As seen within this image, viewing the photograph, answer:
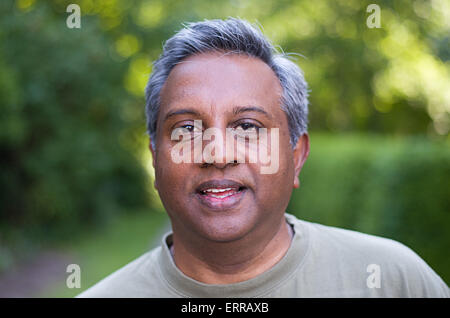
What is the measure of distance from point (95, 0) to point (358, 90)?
35.6 feet

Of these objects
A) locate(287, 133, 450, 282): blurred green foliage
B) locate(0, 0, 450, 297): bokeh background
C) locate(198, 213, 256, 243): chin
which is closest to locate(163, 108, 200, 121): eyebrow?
locate(198, 213, 256, 243): chin

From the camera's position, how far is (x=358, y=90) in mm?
19375

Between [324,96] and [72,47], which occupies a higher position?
[324,96]

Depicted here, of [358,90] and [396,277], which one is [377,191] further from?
[358,90]

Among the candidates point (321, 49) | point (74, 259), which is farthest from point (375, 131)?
point (74, 259)

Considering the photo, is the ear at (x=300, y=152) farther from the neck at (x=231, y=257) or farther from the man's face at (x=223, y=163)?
the neck at (x=231, y=257)

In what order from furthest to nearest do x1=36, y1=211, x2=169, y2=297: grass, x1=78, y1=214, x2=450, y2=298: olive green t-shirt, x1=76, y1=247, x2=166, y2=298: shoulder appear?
1. x1=36, y1=211, x2=169, y2=297: grass
2. x1=76, y1=247, x2=166, y2=298: shoulder
3. x1=78, y1=214, x2=450, y2=298: olive green t-shirt

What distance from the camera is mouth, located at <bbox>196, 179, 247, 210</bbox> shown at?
1752 millimetres

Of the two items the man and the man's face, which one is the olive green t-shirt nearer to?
the man

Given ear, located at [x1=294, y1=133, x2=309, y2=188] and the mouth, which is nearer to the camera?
the mouth

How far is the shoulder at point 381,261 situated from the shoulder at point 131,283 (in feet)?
2.19

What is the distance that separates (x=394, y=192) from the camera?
603cm

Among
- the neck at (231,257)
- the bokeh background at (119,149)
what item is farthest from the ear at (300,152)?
the bokeh background at (119,149)
